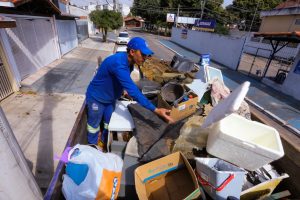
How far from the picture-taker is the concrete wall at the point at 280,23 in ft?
56.8

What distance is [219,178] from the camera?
1509 mm

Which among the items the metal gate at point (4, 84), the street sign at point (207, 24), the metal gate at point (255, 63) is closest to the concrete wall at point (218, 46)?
the metal gate at point (255, 63)

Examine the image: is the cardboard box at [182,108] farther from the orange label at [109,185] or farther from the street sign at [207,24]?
the street sign at [207,24]

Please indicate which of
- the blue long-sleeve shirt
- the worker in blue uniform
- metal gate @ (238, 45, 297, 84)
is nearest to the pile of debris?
the worker in blue uniform

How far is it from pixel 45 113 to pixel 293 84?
10951mm

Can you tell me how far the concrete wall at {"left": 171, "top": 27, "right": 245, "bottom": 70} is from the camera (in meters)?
13.1

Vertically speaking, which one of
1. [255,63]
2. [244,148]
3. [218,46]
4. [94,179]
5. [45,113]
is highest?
[244,148]

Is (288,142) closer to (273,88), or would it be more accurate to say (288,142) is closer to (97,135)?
(97,135)

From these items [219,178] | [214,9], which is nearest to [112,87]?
[219,178]

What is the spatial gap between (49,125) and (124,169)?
3.49 meters

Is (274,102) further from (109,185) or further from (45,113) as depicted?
(45,113)

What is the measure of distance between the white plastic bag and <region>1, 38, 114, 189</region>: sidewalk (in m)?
1.94

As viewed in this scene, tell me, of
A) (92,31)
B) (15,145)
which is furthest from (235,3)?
(15,145)

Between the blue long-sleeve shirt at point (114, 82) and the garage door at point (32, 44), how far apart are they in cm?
595
